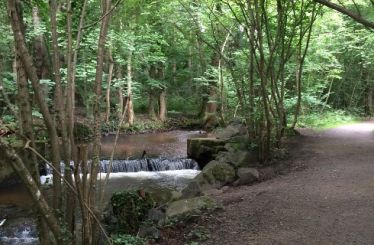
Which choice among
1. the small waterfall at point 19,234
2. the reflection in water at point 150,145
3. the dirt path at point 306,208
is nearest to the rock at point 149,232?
the dirt path at point 306,208

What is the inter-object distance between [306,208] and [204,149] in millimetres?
6232

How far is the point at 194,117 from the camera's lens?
71.8ft

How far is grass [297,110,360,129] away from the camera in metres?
16.7

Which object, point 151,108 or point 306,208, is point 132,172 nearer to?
point 306,208

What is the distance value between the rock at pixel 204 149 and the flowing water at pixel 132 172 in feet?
0.76

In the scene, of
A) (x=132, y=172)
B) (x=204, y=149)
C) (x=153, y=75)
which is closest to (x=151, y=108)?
(x=153, y=75)

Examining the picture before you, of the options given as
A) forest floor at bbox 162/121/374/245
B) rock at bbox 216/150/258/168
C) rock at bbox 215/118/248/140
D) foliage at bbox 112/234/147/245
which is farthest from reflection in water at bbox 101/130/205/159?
foliage at bbox 112/234/147/245

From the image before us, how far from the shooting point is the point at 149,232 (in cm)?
510

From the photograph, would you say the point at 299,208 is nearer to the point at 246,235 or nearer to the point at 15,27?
the point at 246,235

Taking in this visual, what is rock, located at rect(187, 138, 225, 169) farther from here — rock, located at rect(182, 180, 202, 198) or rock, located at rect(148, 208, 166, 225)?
rock, located at rect(148, 208, 166, 225)

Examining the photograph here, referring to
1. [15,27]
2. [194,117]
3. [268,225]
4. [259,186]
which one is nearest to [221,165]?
[259,186]

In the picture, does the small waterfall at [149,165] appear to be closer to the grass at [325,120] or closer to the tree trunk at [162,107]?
the grass at [325,120]

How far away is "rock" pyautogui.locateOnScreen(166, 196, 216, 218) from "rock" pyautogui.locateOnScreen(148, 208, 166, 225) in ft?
0.28

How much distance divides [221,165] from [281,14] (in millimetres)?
3466
